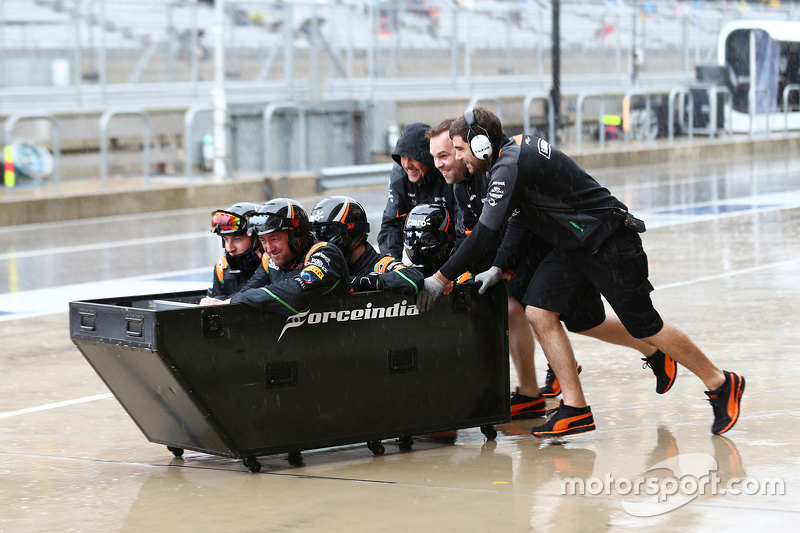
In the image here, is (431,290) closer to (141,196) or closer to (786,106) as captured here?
(141,196)

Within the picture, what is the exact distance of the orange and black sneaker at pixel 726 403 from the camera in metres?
6.18

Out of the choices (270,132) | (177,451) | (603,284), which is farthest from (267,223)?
(270,132)

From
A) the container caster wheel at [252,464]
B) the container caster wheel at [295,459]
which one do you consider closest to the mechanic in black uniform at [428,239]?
the container caster wheel at [295,459]

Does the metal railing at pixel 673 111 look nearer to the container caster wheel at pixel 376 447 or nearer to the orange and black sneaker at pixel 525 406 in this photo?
the orange and black sneaker at pixel 525 406

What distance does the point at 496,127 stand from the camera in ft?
20.4

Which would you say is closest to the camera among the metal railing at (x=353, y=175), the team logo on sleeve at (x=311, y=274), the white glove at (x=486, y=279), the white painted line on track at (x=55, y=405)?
the team logo on sleeve at (x=311, y=274)

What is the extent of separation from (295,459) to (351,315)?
731 mm

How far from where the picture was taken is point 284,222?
579 cm

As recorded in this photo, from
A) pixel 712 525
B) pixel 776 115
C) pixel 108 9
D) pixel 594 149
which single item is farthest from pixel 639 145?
pixel 712 525

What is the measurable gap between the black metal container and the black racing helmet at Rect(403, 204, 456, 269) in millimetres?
376

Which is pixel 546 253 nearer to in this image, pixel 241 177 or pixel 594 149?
pixel 241 177

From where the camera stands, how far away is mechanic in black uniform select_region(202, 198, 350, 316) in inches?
217

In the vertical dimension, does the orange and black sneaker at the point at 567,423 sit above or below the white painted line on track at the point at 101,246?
above

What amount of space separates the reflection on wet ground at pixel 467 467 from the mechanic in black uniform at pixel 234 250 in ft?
2.78
